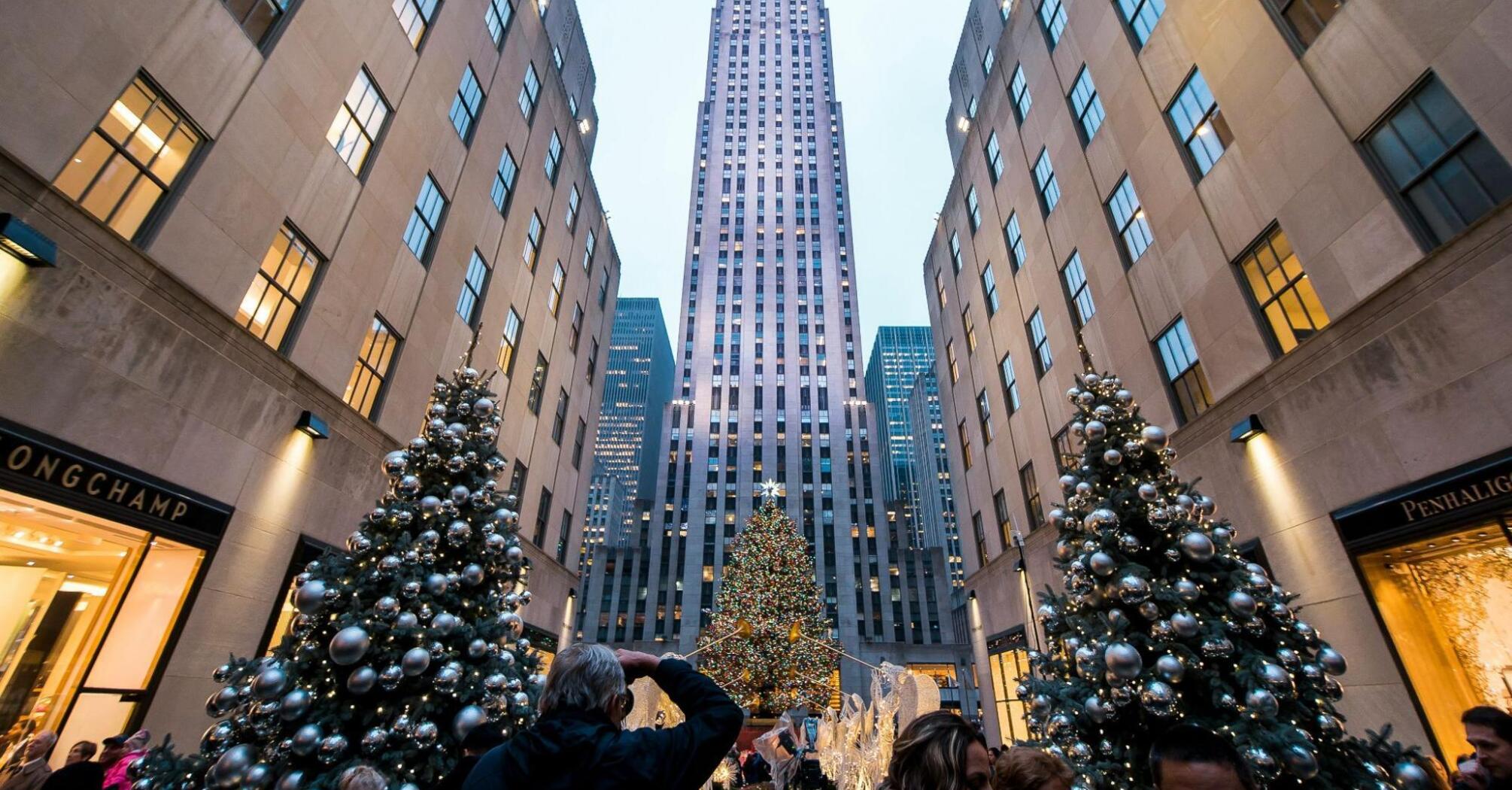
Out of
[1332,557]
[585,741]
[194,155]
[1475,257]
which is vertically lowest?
[585,741]

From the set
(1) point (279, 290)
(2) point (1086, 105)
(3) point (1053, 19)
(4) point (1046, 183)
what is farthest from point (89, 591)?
(3) point (1053, 19)

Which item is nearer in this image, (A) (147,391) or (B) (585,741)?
(B) (585,741)

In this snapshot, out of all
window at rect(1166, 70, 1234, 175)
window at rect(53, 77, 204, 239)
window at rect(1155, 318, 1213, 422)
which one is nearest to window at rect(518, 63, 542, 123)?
window at rect(53, 77, 204, 239)

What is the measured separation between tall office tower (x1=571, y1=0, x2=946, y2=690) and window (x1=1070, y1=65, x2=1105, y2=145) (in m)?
57.9

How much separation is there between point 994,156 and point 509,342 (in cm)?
2017

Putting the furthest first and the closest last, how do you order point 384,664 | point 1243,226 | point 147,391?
1. point 1243,226
2. point 147,391
3. point 384,664

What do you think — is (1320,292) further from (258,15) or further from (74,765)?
(258,15)

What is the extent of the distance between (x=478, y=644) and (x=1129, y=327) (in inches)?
637

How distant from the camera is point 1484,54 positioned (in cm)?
775

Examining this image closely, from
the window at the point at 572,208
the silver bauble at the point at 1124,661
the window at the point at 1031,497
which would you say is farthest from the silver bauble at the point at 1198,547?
the window at the point at 572,208

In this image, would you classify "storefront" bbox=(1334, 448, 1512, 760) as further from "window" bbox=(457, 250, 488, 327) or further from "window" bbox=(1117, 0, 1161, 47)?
"window" bbox=(457, 250, 488, 327)

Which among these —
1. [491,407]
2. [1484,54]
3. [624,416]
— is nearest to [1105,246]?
[1484,54]

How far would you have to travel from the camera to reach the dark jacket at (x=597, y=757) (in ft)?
7.66

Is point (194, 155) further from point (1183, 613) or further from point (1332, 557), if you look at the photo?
point (1332, 557)
